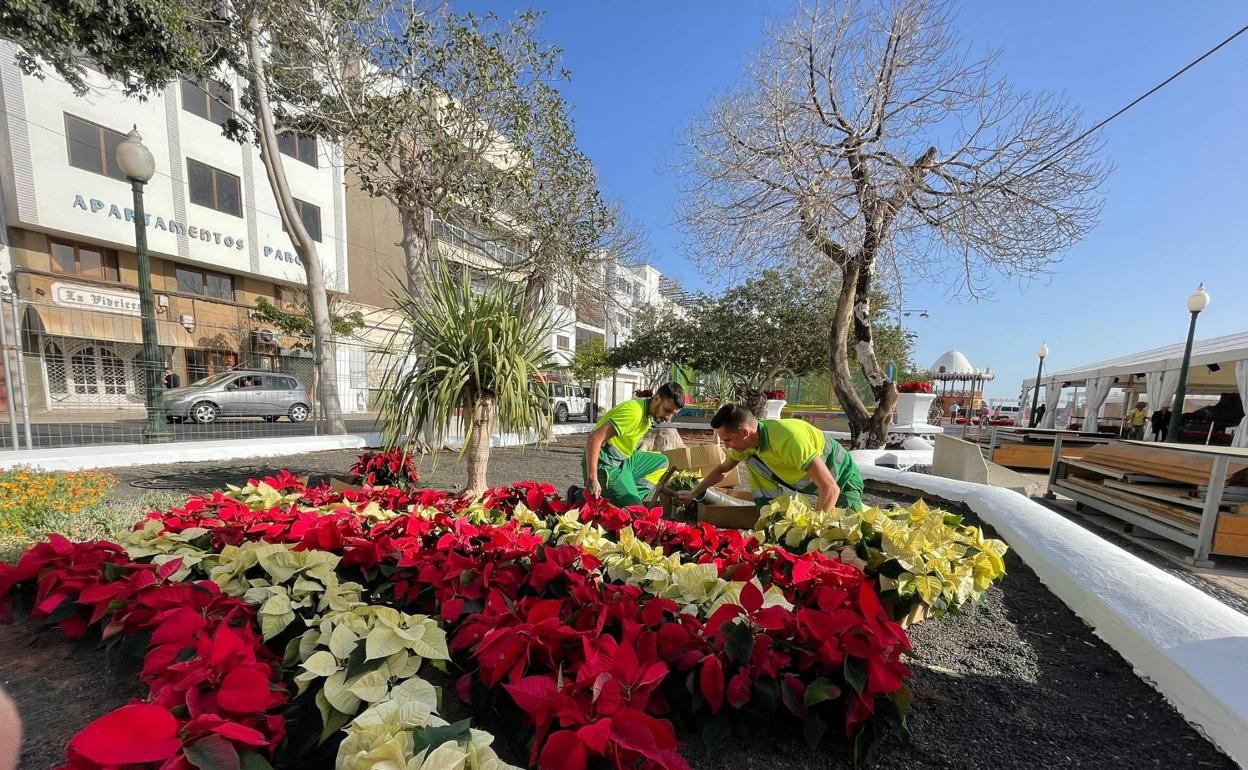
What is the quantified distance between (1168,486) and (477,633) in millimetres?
5727

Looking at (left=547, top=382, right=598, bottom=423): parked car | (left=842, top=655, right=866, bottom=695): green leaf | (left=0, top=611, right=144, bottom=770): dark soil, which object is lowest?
(left=547, top=382, right=598, bottom=423): parked car

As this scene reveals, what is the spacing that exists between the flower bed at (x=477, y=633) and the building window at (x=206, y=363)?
24.6 ft

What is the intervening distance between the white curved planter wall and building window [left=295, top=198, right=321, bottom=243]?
22.0m

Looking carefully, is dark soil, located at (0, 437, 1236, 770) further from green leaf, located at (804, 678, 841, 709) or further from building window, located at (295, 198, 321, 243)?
building window, located at (295, 198, 321, 243)

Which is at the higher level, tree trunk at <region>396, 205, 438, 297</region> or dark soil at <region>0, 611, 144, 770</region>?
tree trunk at <region>396, 205, 438, 297</region>

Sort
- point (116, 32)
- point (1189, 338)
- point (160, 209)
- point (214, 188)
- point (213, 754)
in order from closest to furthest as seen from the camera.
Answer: point (213, 754)
point (116, 32)
point (1189, 338)
point (160, 209)
point (214, 188)

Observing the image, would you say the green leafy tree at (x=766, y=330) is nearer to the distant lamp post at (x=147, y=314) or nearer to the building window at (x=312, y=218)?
the distant lamp post at (x=147, y=314)

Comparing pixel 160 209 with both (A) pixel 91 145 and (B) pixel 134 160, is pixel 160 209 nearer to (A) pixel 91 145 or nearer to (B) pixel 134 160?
(A) pixel 91 145

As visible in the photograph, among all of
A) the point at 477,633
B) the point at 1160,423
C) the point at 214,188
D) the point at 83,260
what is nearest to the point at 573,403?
the point at 214,188

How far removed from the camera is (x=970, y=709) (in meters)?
1.40

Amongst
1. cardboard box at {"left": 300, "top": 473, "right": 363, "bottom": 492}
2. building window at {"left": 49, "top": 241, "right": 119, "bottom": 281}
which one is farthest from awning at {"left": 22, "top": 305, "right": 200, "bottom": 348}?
building window at {"left": 49, "top": 241, "right": 119, "bottom": 281}

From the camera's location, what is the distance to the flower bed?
2.86 feet

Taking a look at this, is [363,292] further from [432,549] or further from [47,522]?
[432,549]

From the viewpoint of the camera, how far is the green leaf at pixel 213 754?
0.73 meters
